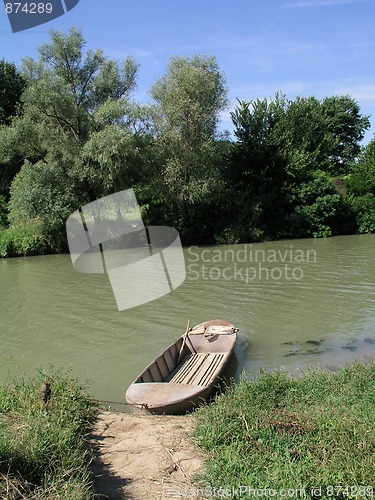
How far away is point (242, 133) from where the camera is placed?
28.7m

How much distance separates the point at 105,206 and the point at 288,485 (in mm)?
22076

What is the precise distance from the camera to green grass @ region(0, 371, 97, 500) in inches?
124

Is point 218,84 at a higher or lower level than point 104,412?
higher

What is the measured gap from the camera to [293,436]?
418cm

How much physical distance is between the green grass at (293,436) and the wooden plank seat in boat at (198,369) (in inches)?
46.4

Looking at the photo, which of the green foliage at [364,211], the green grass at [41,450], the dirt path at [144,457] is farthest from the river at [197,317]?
the green foliage at [364,211]

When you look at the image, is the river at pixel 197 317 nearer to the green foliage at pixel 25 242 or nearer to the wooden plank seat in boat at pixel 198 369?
the wooden plank seat in boat at pixel 198 369

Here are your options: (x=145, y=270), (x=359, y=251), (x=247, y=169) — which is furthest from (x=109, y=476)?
(x=247, y=169)

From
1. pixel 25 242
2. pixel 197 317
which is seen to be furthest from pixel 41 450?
pixel 25 242

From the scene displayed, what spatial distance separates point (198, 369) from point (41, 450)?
160 inches

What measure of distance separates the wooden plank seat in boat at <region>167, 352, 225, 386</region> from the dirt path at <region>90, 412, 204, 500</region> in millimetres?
1419

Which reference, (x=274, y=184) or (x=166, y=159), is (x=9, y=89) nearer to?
(x=166, y=159)

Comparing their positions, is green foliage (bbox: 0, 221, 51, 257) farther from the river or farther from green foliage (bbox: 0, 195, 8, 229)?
the river

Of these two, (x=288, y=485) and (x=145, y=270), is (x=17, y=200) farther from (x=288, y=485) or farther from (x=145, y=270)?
(x=288, y=485)
